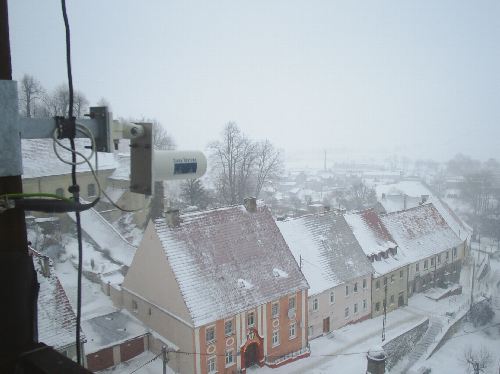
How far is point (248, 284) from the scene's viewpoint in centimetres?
1953

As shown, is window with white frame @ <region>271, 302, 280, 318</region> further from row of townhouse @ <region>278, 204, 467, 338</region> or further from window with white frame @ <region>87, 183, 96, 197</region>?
window with white frame @ <region>87, 183, 96, 197</region>

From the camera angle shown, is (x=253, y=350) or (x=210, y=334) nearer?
(x=210, y=334)

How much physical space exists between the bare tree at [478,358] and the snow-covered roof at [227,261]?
9889mm

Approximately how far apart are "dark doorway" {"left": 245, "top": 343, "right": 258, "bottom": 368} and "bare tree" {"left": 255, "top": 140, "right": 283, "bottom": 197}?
73.9 ft

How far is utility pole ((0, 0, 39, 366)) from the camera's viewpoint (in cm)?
204

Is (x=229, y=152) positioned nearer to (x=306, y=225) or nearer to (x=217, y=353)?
(x=306, y=225)

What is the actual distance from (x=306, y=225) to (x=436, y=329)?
1009 centimetres

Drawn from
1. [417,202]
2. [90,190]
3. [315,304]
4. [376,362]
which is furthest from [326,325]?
[417,202]

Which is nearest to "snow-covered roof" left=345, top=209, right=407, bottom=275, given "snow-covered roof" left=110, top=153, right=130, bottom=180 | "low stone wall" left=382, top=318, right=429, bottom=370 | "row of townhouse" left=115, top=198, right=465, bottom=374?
"row of townhouse" left=115, top=198, right=465, bottom=374

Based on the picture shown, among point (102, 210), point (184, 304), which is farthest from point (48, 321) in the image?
point (102, 210)

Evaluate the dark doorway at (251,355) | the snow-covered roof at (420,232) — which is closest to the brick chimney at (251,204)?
the dark doorway at (251,355)

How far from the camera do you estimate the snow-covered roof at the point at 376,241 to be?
90.8ft

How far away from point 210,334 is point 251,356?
3.02 m

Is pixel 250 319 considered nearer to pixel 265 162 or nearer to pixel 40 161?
pixel 40 161
